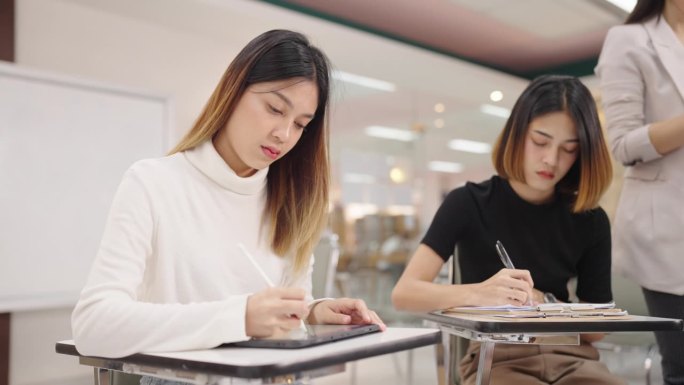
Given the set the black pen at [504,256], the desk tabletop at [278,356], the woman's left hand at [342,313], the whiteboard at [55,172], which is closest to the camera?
the desk tabletop at [278,356]

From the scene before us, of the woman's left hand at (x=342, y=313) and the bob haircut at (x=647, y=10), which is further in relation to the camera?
the bob haircut at (x=647, y=10)

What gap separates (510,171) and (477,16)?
3.45 meters

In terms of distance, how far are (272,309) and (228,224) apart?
38 cm

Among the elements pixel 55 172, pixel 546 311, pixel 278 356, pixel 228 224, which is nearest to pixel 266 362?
pixel 278 356

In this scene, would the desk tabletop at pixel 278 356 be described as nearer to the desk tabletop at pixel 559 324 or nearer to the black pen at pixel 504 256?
the desk tabletop at pixel 559 324

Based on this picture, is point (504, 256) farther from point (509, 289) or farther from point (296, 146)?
point (296, 146)

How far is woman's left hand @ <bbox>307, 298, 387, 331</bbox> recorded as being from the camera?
995mm

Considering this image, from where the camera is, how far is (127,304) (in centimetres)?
83

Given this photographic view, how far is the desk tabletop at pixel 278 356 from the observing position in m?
0.65

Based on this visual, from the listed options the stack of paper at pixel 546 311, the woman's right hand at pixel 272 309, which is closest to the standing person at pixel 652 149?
the stack of paper at pixel 546 311

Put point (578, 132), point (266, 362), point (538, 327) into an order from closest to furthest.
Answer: point (266, 362), point (538, 327), point (578, 132)

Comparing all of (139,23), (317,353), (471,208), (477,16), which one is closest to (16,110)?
(139,23)

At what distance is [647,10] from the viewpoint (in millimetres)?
1585

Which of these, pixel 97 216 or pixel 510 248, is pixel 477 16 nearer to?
pixel 97 216
